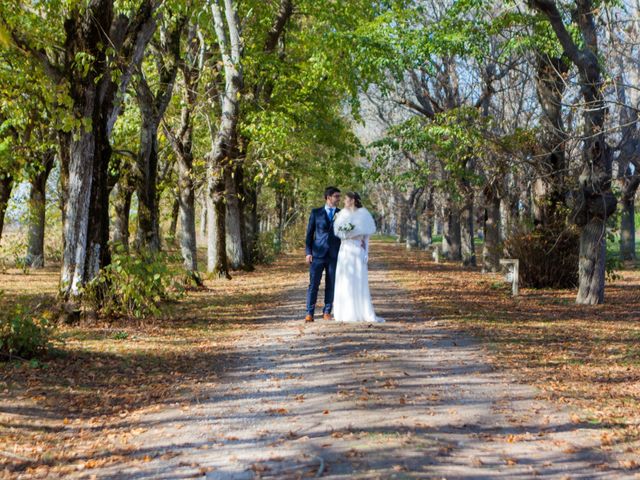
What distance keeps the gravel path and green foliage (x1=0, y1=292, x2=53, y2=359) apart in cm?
224

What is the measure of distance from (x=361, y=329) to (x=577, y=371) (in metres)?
3.61

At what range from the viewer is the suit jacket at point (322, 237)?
43.0 ft

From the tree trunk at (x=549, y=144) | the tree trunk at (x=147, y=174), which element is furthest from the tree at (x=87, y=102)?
the tree trunk at (x=549, y=144)

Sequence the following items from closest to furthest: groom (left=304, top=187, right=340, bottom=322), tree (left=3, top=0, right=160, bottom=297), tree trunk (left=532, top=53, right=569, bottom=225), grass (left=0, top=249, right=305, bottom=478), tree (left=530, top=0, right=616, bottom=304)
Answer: grass (left=0, top=249, right=305, bottom=478) < tree (left=3, top=0, right=160, bottom=297) < groom (left=304, top=187, right=340, bottom=322) < tree (left=530, top=0, right=616, bottom=304) < tree trunk (left=532, top=53, right=569, bottom=225)

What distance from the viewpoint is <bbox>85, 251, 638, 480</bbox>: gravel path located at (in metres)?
5.26

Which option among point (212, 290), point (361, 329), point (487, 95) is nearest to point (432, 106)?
point (487, 95)

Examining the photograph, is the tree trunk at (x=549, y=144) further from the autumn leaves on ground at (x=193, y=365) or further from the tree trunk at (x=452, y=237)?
the tree trunk at (x=452, y=237)

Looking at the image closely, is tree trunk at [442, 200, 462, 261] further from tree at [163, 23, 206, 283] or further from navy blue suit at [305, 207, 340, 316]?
navy blue suit at [305, 207, 340, 316]

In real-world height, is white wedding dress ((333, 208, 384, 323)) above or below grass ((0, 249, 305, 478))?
above

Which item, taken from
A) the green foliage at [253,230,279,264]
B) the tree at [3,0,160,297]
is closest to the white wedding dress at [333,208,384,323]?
the tree at [3,0,160,297]

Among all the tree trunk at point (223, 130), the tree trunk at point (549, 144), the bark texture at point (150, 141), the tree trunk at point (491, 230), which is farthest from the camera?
the tree trunk at point (491, 230)

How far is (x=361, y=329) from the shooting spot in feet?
38.5

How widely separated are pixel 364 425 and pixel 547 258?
47.0ft

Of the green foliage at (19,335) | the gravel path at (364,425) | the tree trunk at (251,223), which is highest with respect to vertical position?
the tree trunk at (251,223)
